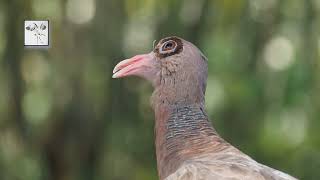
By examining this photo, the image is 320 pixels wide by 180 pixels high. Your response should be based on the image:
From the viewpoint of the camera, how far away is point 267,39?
9.27ft

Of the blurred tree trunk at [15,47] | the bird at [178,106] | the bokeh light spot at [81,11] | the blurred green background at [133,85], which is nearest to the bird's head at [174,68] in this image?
the bird at [178,106]

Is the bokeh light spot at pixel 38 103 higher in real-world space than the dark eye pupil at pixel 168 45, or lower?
lower

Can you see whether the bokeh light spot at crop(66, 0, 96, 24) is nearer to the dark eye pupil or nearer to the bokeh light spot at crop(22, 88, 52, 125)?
the bokeh light spot at crop(22, 88, 52, 125)

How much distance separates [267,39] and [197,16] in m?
0.31

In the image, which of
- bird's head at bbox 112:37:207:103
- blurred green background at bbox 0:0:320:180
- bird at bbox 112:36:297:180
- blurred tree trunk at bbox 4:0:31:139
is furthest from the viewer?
blurred tree trunk at bbox 4:0:31:139

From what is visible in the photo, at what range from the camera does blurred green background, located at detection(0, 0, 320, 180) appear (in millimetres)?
2826

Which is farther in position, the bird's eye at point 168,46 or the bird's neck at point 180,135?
the bird's eye at point 168,46

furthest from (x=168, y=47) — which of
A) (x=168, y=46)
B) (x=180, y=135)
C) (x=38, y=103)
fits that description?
(x=38, y=103)

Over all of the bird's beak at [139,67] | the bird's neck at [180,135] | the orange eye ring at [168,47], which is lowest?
the bird's neck at [180,135]

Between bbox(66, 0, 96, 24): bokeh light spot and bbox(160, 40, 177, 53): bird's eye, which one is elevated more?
bbox(66, 0, 96, 24): bokeh light spot

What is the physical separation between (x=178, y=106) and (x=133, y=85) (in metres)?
0.50

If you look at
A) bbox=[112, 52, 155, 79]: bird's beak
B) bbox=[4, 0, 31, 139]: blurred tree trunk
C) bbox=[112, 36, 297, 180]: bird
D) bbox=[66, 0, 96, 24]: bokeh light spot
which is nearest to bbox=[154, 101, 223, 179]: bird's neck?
bbox=[112, 36, 297, 180]: bird

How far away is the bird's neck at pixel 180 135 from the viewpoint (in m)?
2.31

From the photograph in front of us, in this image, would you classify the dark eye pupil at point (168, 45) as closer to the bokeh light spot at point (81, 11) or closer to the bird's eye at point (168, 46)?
the bird's eye at point (168, 46)
